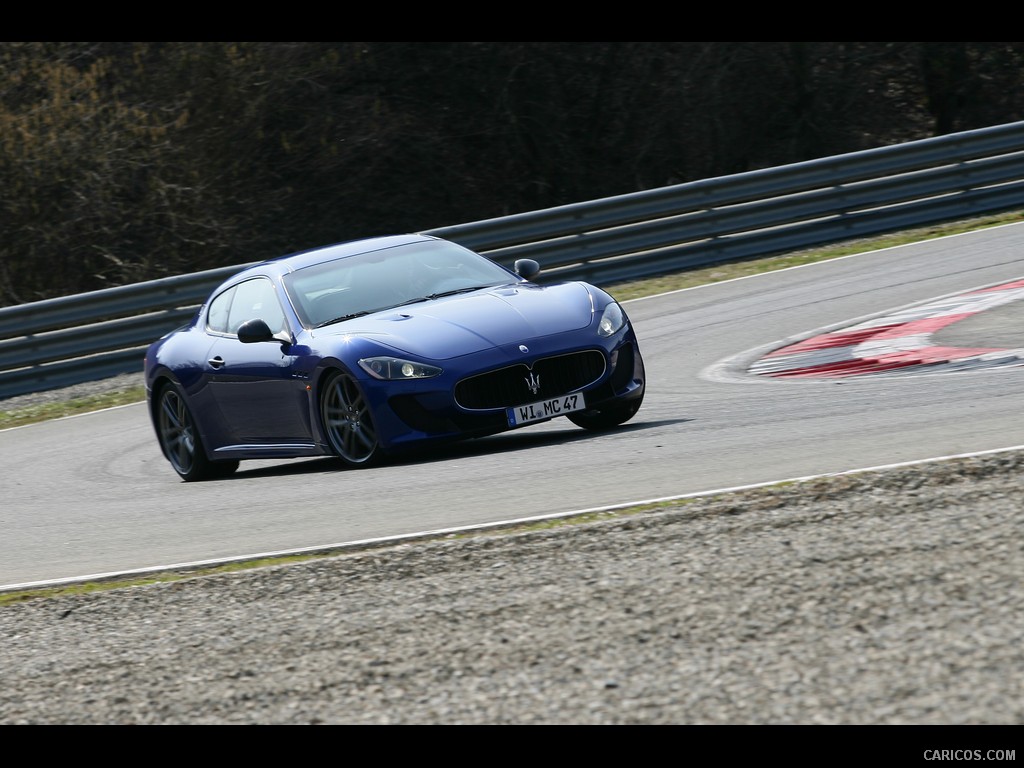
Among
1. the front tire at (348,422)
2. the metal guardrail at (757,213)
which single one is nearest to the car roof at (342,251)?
the front tire at (348,422)

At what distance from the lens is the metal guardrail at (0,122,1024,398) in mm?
17703

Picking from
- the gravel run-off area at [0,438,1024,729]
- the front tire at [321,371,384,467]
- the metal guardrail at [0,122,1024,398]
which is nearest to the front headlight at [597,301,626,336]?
the front tire at [321,371,384,467]

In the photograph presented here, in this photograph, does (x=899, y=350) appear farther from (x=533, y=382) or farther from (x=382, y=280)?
(x=382, y=280)

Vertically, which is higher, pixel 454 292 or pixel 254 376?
pixel 454 292

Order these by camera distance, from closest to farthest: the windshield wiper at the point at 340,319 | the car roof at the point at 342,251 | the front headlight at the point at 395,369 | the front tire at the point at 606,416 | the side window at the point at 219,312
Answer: the front headlight at the point at 395,369
the front tire at the point at 606,416
the windshield wiper at the point at 340,319
the car roof at the point at 342,251
the side window at the point at 219,312

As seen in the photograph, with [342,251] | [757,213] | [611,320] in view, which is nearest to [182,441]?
[342,251]

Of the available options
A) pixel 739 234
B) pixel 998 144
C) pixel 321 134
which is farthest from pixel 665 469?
pixel 321 134

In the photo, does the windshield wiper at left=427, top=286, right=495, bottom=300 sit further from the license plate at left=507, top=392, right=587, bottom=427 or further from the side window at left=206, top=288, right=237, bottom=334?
the side window at left=206, top=288, right=237, bottom=334

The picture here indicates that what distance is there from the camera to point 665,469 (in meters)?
7.55

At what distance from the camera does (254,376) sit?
9.98m

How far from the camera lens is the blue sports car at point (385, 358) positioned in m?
8.77

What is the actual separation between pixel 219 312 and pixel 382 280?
5.10ft

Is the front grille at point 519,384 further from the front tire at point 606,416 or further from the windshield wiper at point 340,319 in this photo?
the windshield wiper at point 340,319

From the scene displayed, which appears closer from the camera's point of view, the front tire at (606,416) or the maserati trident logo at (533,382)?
the maserati trident logo at (533,382)
